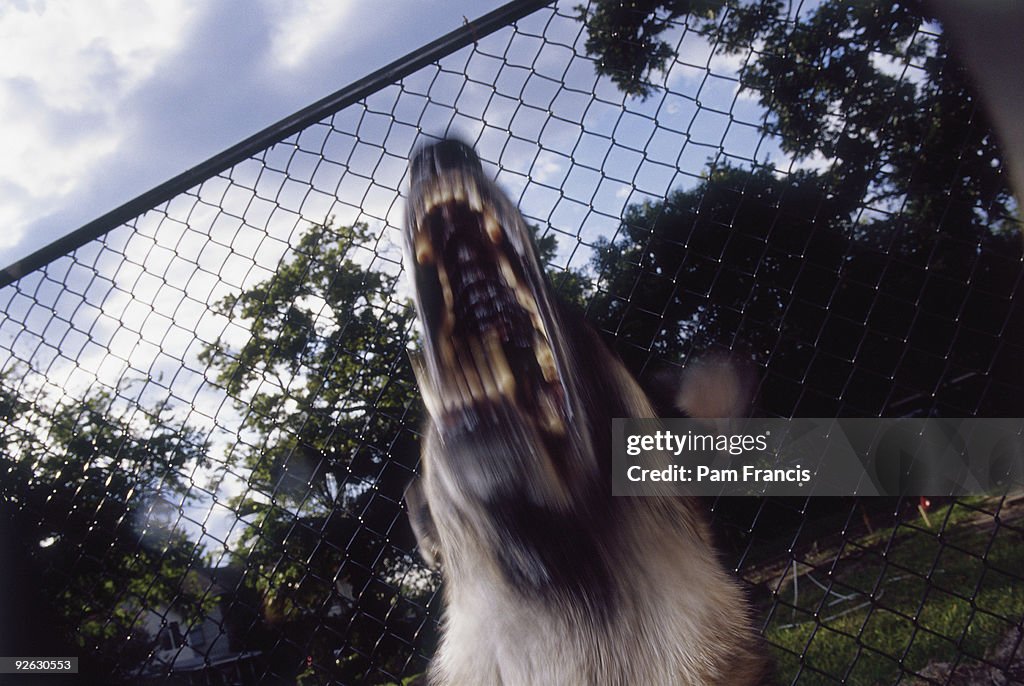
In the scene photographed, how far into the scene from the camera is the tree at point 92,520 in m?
1.93

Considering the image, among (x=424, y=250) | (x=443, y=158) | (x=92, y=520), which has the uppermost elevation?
(x=443, y=158)

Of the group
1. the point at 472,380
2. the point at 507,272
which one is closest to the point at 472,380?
the point at 472,380

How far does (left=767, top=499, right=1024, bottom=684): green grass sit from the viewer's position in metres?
2.36

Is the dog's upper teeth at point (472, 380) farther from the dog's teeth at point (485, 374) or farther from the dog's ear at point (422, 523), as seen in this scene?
the dog's ear at point (422, 523)

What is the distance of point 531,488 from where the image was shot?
1446mm

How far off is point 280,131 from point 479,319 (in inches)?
29.6

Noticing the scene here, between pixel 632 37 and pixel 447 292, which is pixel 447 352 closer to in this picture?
pixel 447 292

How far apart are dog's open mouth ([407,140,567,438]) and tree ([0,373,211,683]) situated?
3.15 ft

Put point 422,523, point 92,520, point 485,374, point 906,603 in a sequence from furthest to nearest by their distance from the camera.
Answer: point 906,603 → point 92,520 → point 422,523 → point 485,374

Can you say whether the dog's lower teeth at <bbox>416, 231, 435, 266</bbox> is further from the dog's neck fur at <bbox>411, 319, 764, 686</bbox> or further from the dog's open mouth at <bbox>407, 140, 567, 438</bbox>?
the dog's neck fur at <bbox>411, 319, 764, 686</bbox>

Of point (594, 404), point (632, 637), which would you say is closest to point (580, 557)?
point (632, 637)

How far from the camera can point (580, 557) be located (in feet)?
4.80

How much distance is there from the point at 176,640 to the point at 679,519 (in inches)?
60.0

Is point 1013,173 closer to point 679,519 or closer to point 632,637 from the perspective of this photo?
point 679,519
